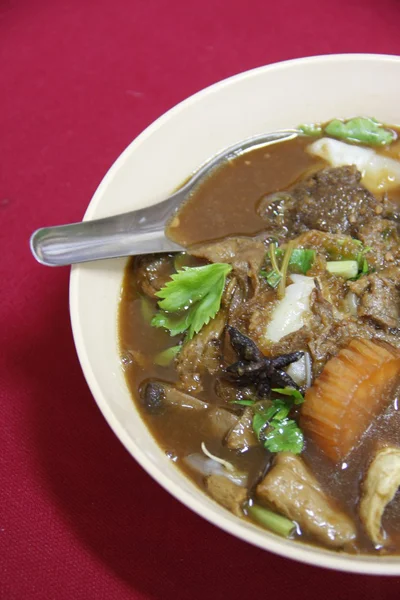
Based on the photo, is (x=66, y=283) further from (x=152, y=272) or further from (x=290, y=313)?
(x=290, y=313)

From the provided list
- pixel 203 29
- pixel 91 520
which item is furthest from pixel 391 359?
pixel 203 29

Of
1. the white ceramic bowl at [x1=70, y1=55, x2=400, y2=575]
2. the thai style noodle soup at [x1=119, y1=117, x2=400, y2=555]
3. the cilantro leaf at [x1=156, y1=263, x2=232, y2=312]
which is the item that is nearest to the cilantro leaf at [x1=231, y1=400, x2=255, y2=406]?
the thai style noodle soup at [x1=119, y1=117, x2=400, y2=555]

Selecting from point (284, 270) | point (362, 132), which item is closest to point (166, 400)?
point (284, 270)

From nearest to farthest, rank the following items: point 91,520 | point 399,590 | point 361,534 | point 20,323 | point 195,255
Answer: point 361,534 < point 399,590 < point 91,520 < point 195,255 < point 20,323

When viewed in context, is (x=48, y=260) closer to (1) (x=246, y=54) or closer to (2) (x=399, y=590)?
(2) (x=399, y=590)

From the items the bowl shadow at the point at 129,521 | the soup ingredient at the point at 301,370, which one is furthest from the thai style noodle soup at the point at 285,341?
the bowl shadow at the point at 129,521

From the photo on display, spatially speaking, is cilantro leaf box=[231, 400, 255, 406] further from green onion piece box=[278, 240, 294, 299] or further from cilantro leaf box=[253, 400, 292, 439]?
green onion piece box=[278, 240, 294, 299]

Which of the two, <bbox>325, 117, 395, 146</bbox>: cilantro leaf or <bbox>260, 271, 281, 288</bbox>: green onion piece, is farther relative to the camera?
<bbox>325, 117, 395, 146</bbox>: cilantro leaf
